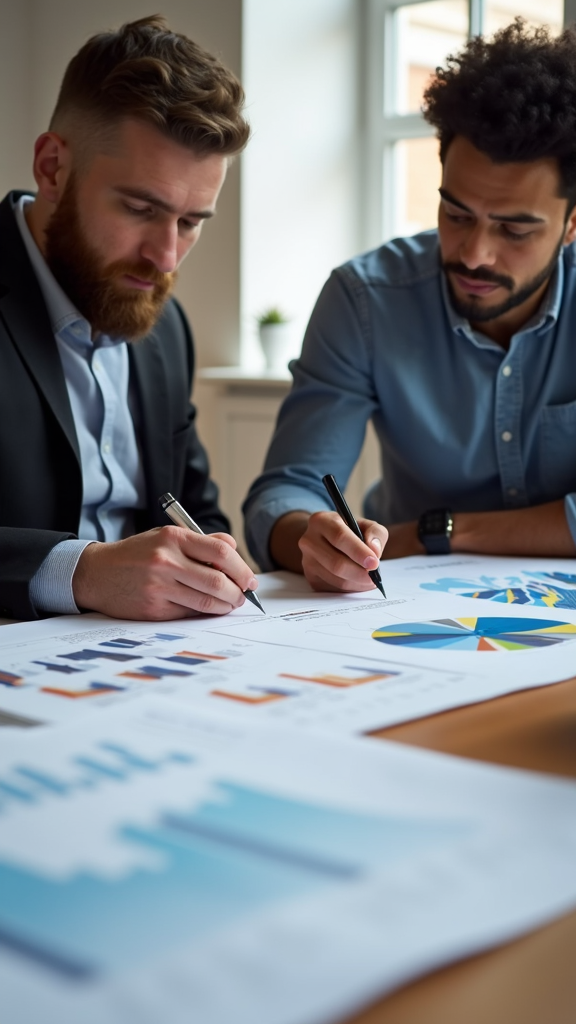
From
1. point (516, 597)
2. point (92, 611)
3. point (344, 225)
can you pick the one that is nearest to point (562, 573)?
point (516, 597)

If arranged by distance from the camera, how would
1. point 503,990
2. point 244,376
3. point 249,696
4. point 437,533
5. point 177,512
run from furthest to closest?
point 244,376
point 437,533
point 177,512
point 249,696
point 503,990

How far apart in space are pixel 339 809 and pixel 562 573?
3.32ft

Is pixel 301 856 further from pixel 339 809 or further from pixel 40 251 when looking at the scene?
pixel 40 251

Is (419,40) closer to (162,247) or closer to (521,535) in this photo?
(162,247)

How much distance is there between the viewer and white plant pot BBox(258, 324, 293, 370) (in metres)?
4.02

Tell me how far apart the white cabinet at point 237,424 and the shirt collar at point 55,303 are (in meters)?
2.07

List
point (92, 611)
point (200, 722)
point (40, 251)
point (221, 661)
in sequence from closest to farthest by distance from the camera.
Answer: point (200, 722) → point (221, 661) → point (92, 611) → point (40, 251)

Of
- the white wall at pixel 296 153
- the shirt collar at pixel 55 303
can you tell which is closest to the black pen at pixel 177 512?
the shirt collar at pixel 55 303

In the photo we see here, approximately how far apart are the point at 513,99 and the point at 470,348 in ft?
1.39

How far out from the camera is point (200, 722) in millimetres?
773

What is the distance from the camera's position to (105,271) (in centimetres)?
184

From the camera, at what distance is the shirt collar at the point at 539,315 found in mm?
1902

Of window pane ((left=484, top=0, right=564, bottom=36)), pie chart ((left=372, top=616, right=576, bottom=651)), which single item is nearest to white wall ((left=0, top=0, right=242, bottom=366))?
window pane ((left=484, top=0, right=564, bottom=36))

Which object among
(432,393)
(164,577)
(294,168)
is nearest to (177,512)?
(164,577)
